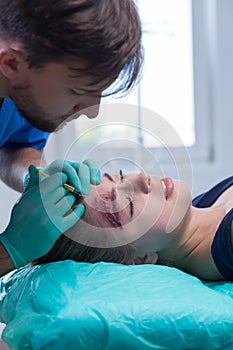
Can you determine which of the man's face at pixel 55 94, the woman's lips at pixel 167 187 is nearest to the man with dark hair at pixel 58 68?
the man's face at pixel 55 94

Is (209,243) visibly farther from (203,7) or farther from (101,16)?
(203,7)

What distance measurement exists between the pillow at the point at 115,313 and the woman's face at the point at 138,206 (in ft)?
0.55

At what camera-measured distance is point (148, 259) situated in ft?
5.09

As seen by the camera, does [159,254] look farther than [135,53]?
Yes

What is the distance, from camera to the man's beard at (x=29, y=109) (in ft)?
4.09

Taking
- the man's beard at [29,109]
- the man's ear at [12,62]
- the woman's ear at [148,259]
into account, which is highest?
the man's ear at [12,62]

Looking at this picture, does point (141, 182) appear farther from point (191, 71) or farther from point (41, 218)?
point (191, 71)

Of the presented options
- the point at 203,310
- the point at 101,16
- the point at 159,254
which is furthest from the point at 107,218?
the point at 101,16

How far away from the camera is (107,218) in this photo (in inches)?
56.9

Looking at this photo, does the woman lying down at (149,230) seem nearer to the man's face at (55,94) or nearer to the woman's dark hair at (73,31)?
the man's face at (55,94)

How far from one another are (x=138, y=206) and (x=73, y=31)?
20.4 inches

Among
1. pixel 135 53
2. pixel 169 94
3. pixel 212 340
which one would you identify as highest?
pixel 135 53

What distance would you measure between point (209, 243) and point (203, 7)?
1.57 metres

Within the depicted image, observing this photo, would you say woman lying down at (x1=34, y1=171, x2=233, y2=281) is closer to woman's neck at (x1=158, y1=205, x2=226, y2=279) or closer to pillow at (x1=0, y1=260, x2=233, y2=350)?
woman's neck at (x1=158, y1=205, x2=226, y2=279)
